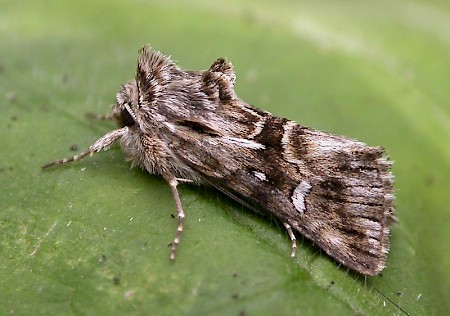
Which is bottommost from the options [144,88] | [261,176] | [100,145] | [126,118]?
[100,145]

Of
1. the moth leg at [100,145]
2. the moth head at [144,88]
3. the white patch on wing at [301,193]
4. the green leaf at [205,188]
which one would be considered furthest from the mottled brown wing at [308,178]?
the moth leg at [100,145]

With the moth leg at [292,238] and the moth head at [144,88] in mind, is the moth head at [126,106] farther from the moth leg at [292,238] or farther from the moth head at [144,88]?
the moth leg at [292,238]

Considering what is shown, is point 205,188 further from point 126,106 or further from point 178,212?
point 126,106

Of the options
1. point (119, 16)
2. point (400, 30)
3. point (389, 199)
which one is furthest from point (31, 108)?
point (400, 30)

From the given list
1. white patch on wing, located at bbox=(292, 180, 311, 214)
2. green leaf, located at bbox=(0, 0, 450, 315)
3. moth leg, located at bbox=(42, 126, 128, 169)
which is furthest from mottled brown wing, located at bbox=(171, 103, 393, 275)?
moth leg, located at bbox=(42, 126, 128, 169)

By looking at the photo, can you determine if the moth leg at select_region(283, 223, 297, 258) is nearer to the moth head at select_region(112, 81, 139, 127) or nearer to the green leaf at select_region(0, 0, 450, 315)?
the green leaf at select_region(0, 0, 450, 315)

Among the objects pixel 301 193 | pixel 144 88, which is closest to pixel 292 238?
pixel 301 193
